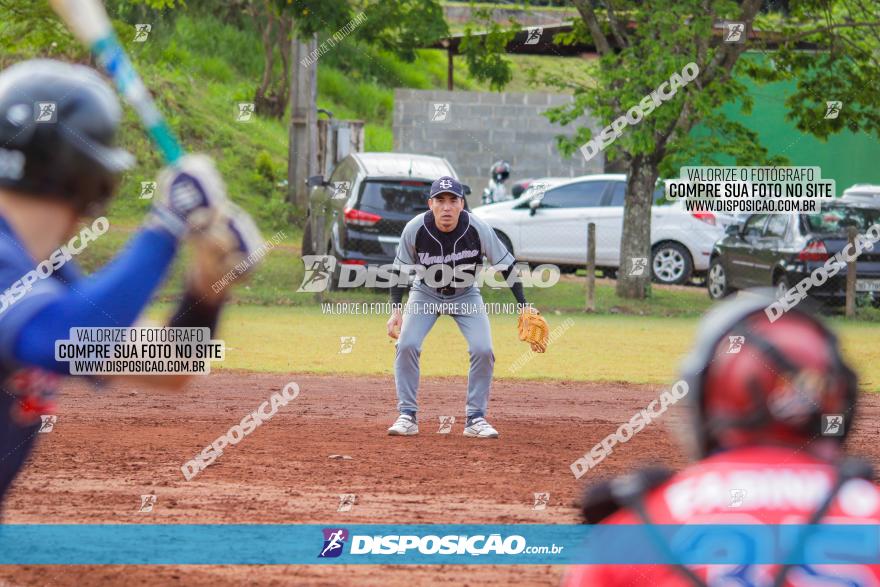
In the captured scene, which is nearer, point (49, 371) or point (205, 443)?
point (49, 371)

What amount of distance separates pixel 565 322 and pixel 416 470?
9978 millimetres

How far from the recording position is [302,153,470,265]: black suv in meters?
19.9

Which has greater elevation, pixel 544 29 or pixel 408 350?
pixel 544 29

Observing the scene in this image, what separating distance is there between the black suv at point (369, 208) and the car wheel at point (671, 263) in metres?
4.57

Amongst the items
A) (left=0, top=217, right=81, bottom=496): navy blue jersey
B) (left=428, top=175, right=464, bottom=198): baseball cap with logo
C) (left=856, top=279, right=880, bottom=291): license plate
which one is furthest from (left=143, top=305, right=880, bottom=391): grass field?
(left=0, top=217, right=81, bottom=496): navy blue jersey

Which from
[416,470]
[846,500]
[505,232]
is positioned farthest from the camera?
[505,232]

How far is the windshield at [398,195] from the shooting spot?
2022 cm

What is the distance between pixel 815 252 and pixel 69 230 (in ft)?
58.3

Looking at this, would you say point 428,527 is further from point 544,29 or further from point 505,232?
point 544,29

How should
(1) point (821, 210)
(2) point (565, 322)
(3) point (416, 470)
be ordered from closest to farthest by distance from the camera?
1. (3) point (416, 470)
2. (2) point (565, 322)
3. (1) point (821, 210)

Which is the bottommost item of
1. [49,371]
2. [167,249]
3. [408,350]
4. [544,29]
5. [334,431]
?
[334,431]

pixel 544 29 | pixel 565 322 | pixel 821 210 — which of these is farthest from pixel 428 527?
pixel 544 29

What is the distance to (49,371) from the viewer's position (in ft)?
9.11

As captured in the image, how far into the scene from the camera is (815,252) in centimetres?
1962
